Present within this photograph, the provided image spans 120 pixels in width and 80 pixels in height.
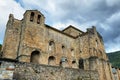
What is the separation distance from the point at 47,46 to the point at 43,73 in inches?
414

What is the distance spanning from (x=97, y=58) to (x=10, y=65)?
53.6 ft

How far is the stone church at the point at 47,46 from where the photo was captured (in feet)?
63.7

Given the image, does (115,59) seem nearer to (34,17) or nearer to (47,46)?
(47,46)

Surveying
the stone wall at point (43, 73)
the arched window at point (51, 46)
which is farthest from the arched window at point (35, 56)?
the stone wall at point (43, 73)

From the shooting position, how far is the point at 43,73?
11359mm

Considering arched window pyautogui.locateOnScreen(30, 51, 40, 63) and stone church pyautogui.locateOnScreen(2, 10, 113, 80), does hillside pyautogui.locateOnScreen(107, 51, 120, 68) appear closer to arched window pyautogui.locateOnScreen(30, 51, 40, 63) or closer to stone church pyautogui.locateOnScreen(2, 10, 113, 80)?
stone church pyautogui.locateOnScreen(2, 10, 113, 80)

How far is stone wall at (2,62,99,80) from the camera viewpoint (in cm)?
1027

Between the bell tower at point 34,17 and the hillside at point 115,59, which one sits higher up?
Result: the bell tower at point 34,17

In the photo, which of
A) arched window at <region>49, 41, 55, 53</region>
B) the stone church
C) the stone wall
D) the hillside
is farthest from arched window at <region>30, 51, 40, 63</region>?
the hillside

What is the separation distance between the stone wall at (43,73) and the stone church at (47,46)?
353 centimetres

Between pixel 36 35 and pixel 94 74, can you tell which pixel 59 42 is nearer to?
pixel 36 35

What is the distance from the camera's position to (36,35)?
67.0 feet

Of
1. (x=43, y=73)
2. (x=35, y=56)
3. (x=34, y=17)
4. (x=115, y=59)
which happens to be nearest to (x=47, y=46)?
(x=35, y=56)

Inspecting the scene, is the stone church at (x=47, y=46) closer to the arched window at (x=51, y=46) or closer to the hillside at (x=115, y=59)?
the arched window at (x=51, y=46)
